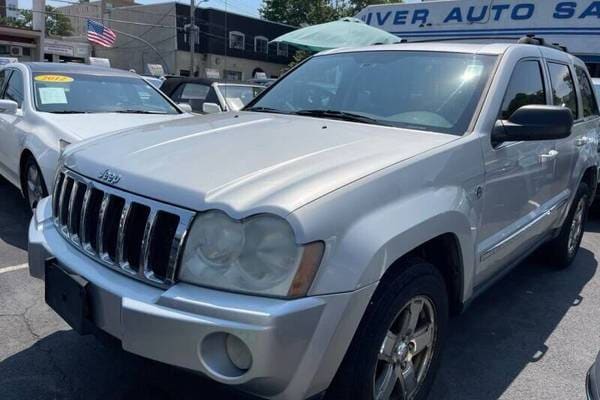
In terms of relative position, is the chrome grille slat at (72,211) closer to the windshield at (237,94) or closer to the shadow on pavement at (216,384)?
the shadow on pavement at (216,384)

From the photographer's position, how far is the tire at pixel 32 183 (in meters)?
4.71

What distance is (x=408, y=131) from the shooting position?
278 centimetres

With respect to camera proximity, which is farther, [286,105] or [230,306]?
[286,105]

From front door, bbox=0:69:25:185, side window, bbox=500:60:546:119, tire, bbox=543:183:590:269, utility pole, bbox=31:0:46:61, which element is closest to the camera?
side window, bbox=500:60:546:119

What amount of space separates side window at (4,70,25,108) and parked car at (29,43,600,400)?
3227mm

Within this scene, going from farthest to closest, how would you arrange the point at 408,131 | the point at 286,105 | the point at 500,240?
1. the point at 286,105
2. the point at 500,240
3. the point at 408,131

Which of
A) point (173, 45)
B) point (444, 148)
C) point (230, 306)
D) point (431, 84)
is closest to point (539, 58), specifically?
point (431, 84)

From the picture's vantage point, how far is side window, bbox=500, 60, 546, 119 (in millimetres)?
3117

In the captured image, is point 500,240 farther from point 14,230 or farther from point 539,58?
point 14,230

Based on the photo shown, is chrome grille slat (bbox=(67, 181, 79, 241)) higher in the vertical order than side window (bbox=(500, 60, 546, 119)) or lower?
lower

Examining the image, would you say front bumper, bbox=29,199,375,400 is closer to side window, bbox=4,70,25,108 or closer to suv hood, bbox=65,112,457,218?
suv hood, bbox=65,112,457,218

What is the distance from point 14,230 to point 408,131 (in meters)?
3.93

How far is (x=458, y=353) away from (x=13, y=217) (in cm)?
439

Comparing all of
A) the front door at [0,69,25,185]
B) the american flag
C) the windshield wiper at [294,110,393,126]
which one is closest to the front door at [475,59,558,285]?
the windshield wiper at [294,110,393,126]
